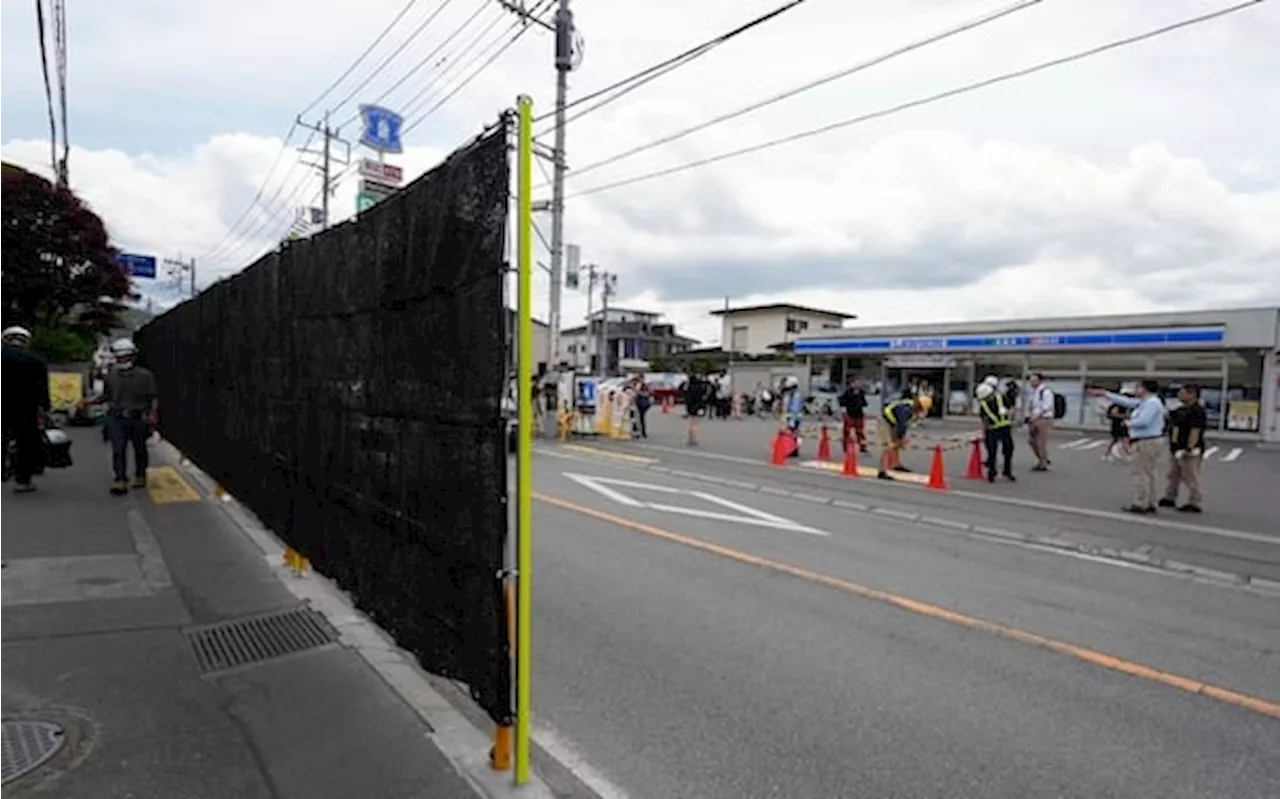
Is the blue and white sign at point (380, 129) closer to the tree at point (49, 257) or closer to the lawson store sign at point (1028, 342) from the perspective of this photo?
the tree at point (49, 257)

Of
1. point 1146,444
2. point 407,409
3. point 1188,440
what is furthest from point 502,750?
point 1188,440

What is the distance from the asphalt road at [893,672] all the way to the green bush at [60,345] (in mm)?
21250

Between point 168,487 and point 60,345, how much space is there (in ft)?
53.1

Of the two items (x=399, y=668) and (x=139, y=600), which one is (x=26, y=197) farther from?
(x=399, y=668)

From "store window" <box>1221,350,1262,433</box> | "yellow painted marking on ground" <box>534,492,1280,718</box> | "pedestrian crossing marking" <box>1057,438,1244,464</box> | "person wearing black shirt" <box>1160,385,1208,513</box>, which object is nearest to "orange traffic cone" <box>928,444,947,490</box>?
"person wearing black shirt" <box>1160,385,1208,513</box>

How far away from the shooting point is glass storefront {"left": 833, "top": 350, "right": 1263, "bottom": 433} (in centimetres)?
2552

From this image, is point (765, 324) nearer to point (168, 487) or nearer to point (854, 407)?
point (854, 407)

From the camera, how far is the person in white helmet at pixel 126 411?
956 centimetres

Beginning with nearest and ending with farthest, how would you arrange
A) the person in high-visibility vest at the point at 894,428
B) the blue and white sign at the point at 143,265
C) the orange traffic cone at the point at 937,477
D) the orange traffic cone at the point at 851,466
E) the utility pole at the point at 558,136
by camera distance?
the orange traffic cone at the point at 937,477 → the orange traffic cone at the point at 851,466 → the person in high-visibility vest at the point at 894,428 → the utility pole at the point at 558,136 → the blue and white sign at the point at 143,265

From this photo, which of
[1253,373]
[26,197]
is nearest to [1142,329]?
[1253,373]

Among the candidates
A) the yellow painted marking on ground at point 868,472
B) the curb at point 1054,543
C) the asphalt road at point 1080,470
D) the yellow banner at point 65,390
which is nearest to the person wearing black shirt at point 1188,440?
the asphalt road at point 1080,470

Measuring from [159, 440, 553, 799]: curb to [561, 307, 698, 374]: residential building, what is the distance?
216ft

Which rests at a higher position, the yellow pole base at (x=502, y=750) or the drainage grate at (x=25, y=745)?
the yellow pole base at (x=502, y=750)

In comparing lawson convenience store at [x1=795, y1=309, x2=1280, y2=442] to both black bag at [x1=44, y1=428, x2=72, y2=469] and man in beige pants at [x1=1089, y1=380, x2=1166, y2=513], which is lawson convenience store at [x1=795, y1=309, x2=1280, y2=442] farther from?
black bag at [x1=44, y1=428, x2=72, y2=469]
